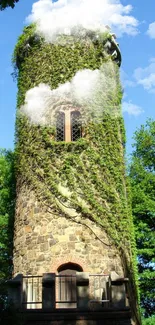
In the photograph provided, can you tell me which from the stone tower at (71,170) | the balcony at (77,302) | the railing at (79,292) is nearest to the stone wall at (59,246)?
the stone tower at (71,170)

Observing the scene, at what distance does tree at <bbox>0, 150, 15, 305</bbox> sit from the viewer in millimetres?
18234

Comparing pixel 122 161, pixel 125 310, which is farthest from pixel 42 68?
pixel 125 310

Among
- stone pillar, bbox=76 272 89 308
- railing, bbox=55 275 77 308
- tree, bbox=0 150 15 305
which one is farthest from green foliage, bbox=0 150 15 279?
stone pillar, bbox=76 272 89 308

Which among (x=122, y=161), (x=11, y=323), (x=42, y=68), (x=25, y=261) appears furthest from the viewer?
(x=42, y=68)

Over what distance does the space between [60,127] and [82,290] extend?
6198 millimetres

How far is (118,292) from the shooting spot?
352 inches

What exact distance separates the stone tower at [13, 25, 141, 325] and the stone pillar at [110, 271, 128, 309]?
3.48ft

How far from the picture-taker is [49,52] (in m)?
14.7

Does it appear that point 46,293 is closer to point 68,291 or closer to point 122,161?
point 68,291

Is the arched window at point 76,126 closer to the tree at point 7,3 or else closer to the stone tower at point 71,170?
the stone tower at point 71,170

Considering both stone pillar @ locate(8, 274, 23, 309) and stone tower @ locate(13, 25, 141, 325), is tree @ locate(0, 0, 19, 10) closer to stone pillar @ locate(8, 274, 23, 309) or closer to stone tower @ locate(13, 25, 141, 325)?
stone pillar @ locate(8, 274, 23, 309)

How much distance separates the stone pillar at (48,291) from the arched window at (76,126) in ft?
18.3

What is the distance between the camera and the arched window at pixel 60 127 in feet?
44.4

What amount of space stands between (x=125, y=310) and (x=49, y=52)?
30.6 ft
